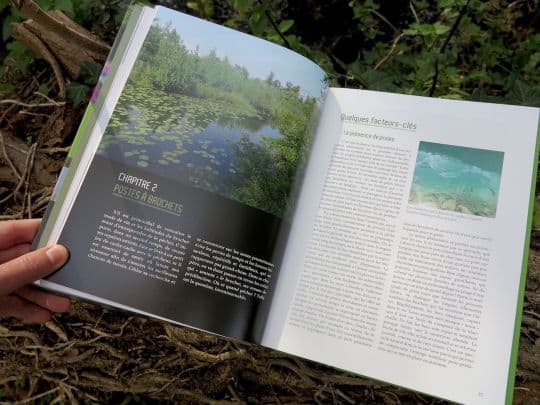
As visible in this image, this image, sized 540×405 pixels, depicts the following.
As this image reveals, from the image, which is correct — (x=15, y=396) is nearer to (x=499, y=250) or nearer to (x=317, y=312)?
(x=317, y=312)

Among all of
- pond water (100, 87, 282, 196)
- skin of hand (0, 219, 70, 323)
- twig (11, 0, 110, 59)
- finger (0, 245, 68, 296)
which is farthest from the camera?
twig (11, 0, 110, 59)

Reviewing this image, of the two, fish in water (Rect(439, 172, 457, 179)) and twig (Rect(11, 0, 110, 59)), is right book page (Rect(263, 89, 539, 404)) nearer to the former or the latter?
fish in water (Rect(439, 172, 457, 179))

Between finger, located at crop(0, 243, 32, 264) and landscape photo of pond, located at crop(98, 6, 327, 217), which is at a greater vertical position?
landscape photo of pond, located at crop(98, 6, 327, 217)

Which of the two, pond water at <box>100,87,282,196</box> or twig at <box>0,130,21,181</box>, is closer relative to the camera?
pond water at <box>100,87,282,196</box>

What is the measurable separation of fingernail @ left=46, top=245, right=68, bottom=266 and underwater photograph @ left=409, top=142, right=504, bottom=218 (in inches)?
32.7

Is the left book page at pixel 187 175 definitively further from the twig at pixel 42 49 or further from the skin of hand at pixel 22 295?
the twig at pixel 42 49

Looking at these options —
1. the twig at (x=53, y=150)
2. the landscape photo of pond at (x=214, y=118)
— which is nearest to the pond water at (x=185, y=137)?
the landscape photo of pond at (x=214, y=118)

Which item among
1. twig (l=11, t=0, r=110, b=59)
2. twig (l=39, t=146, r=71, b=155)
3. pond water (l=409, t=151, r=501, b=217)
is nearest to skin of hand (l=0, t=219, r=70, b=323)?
twig (l=39, t=146, r=71, b=155)

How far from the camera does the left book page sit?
1.02 meters

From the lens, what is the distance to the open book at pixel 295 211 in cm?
102

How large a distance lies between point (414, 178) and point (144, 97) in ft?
2.31

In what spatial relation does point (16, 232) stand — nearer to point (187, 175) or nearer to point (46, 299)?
point (46, 299)

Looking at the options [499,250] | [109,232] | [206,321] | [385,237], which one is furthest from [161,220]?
[499,250]

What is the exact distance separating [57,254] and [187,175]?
335 mm
